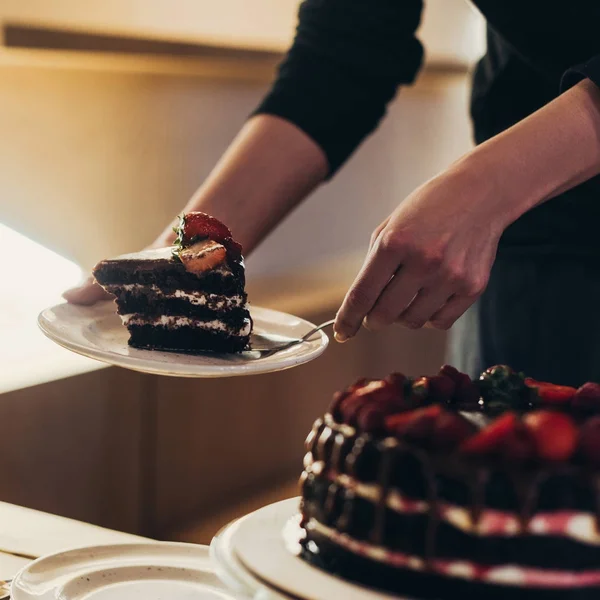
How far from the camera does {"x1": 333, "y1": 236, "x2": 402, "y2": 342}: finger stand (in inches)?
48.8

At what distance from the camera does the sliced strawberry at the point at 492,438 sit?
2.39ft

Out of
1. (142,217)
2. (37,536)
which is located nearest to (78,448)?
(142,217)

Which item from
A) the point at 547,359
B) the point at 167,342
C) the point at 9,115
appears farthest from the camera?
the point at 9,115

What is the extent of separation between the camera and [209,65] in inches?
103

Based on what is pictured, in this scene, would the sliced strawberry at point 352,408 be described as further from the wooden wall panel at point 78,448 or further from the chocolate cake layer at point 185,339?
the wooden wall panel at point 78,448

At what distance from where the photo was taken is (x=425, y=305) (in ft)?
4.24

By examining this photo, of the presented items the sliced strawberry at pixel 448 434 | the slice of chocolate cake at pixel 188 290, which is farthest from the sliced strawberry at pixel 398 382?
the slice of chocolate cake at pixel 188 290

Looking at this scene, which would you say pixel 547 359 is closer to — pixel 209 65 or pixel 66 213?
pixel 66 213

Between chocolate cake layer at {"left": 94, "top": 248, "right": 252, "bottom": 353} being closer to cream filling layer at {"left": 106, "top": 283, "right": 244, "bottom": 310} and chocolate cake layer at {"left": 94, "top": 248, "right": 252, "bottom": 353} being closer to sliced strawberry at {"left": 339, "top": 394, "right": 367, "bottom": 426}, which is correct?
cream filling layer at {"left": 106, "top": 283, "right": 244, "bottom": 310}

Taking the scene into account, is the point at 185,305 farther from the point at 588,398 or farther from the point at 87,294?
the point at 588,398

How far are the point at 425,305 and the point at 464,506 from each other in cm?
57

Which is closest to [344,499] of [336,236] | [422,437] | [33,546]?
[422,437]

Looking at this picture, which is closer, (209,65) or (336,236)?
(209,65)

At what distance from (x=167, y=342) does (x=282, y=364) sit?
1.31ft
